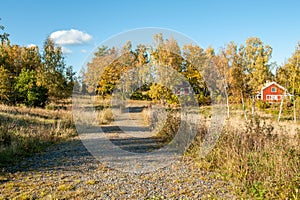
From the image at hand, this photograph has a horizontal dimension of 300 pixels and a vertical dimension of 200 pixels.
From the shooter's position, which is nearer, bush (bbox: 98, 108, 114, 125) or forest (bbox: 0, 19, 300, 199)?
forest (bbox: 0, 19, 300, 199)

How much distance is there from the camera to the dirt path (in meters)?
4.28

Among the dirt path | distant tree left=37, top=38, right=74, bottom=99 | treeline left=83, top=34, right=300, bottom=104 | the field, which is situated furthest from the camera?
distant tree left=37, top=38, right=74, bottom=99

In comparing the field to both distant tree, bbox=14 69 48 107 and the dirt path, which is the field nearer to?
the dirt path

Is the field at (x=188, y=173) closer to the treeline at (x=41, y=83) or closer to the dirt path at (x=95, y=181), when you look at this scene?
the dirt path at (x=95, y=181)

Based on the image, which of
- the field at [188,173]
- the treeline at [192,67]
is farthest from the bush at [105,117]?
the field at [188,173]

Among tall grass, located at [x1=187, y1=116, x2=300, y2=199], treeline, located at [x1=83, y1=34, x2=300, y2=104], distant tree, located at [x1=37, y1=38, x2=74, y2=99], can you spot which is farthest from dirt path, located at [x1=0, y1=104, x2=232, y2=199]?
distant tree, located at [x1=37, y1=38, x2=74, y2=99]

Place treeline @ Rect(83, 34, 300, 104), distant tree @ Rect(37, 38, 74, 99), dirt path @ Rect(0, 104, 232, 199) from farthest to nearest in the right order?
distant tree @ Rect(37, 38, 74, 99) < treeline @ Rect(83, 34, 300, 104) < dirt path @ Rect(0, 104, 232, 199)

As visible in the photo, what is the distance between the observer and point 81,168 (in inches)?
232

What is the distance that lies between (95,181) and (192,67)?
1107 centimetres

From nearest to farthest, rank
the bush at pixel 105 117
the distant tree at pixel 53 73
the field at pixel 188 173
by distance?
the field at pixel 188 173
the bush at pixel 105 117
the distant tree at pixel 53 73

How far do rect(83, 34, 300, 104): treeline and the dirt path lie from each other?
7053 mm

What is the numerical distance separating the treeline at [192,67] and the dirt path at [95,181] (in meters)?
7.05

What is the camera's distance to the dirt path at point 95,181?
14.0ft

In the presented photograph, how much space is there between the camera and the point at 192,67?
14.9 meters
